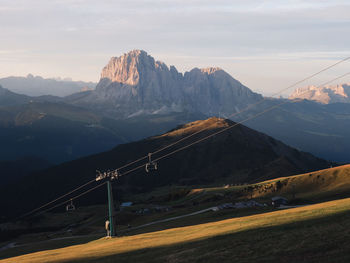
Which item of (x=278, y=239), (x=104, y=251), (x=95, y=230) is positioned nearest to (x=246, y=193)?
(x=95, y=230)

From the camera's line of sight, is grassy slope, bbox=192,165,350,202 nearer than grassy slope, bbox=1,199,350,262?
No

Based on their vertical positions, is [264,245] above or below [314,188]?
above

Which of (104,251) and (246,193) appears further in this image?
(246,193)

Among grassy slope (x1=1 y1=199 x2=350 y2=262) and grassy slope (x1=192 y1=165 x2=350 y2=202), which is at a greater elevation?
grassy slope (x1=1 y1=199 x2=350 y2=262)

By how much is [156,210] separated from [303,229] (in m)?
124

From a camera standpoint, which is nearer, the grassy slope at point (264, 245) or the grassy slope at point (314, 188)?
the grassy slope at point (264, 245)

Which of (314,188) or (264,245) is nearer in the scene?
(264,245)

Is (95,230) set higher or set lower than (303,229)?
lower

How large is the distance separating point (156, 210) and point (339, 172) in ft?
220

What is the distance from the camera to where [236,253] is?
3497 centimetres

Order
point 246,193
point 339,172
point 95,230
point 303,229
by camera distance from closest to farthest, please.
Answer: point 303,229 → point 95,230 → point 339,172 → point 246,193

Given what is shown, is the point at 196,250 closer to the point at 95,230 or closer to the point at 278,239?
the point at 278,239

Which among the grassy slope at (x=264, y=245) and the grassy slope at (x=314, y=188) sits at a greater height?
the grassy slope at (x=264, y=245)

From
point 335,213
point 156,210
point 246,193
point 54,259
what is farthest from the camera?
point 156,210
